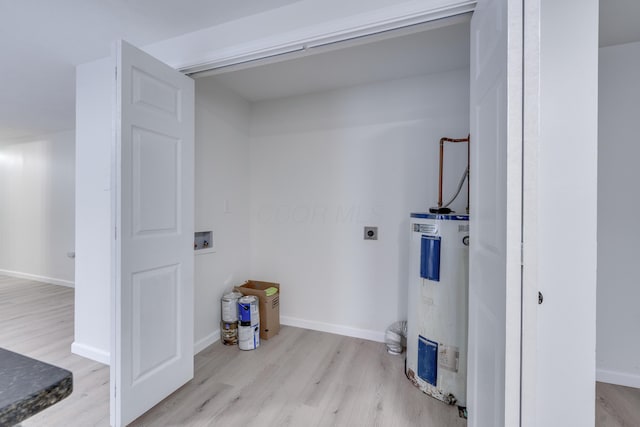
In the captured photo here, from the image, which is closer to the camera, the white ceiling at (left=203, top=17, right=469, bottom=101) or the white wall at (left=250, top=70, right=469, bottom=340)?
the white ceiling at (left=203, top=17, right=469, bottom=101)

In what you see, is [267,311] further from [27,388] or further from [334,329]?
[27,388]

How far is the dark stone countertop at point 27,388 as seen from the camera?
1.42ft

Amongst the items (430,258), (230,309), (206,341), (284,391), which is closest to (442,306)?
(430,258)

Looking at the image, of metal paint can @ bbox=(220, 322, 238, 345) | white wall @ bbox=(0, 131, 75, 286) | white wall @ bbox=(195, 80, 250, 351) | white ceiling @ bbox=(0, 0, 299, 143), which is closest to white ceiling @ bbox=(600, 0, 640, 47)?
white ceiling @ bbox=(0, 0, 299, 143)

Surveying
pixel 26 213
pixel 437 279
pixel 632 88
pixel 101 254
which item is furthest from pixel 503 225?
pixel 26 213

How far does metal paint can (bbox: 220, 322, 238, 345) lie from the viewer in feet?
8.20

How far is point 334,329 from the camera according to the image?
273 cm

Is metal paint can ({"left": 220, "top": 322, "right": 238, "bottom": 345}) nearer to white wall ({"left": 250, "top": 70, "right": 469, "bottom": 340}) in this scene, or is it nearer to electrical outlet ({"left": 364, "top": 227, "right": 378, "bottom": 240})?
white wall ({"left": 250, "top": 70, "right": 469, "bottom": 340})

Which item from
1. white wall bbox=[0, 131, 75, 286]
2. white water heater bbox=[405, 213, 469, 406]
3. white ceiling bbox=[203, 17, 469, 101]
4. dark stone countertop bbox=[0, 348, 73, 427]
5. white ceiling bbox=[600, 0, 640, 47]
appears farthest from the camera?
white wall bbox=[0, 131, 75, 286]

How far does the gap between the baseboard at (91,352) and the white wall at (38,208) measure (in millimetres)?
2654

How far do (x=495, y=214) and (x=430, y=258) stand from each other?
0.87 m

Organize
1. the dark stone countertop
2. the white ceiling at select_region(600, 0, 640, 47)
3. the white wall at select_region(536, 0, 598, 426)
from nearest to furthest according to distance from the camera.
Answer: the dark stone countertop, the white wall at select_region(536, 0, 598, 426), the white ceiling at select_region(600, 0, 640, 47)

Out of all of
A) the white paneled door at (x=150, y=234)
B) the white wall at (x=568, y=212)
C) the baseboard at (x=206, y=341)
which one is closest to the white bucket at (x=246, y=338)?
the baseboard at (x=206, y=341)

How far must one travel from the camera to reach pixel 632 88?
197 centimetres
